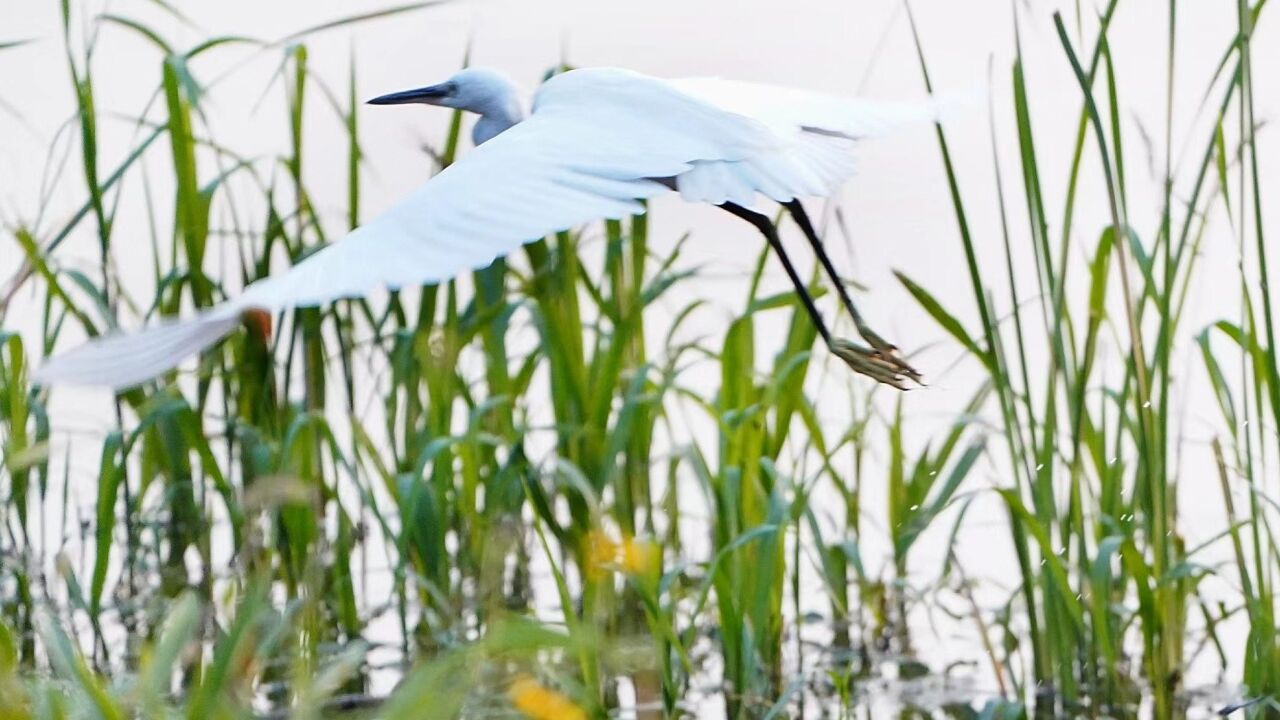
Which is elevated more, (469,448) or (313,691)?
(469,448)

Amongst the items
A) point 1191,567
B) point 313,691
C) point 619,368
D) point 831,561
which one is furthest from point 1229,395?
point 313,691

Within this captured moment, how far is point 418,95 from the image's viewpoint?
2.75 m

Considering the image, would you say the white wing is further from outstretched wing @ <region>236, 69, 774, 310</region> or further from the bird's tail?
the bird's tail

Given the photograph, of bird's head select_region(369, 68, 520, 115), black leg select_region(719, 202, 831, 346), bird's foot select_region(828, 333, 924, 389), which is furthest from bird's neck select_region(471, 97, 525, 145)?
bird's foot select_region(828, 333, 924, 389)

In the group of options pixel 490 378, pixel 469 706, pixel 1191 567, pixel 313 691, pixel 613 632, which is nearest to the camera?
pixel 313 691

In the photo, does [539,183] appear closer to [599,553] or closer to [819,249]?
[599,553]

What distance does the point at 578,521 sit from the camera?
2609 mm

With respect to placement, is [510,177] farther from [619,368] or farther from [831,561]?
[831,561]

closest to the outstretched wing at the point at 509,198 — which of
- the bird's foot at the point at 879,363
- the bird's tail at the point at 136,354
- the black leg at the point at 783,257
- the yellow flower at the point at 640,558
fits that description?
the bird's tail at the point at 136,354

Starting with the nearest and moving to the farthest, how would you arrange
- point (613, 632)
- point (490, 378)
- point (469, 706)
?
point (469, 706) → point (613, 632) → point (490, 378)

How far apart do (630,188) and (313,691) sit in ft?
1.96

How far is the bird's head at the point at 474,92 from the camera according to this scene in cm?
260

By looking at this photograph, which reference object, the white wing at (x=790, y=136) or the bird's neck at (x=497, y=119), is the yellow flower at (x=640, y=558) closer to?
the white wing at (x=790, y=136)

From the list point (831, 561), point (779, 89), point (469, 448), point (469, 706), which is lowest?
point (469, 706)
